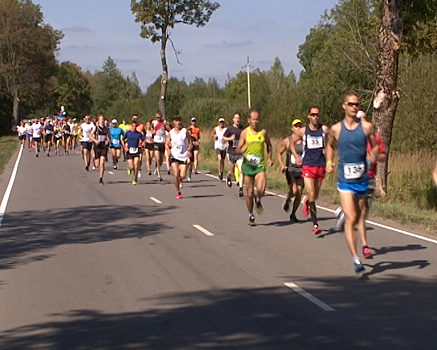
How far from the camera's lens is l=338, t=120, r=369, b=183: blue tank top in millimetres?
10656

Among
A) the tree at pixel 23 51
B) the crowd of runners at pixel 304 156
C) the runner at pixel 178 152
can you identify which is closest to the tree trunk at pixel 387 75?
the crowd of runners at pixel 304 156

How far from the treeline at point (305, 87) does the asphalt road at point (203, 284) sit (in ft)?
26.7

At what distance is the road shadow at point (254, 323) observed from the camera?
7359 millimetres

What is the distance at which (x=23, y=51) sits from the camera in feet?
275

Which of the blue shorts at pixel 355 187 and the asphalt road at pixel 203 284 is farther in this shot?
the blue shorts at pixel 355 187

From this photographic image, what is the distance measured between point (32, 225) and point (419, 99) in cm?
1639

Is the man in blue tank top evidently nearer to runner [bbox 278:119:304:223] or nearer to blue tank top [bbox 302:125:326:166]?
blue tank top [bbox 302:125:326:166]

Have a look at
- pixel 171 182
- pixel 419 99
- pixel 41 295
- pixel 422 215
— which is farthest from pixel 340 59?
pixel 41 295

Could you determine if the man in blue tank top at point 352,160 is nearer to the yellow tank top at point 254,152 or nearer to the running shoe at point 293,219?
the yellow tank top at point 254,152

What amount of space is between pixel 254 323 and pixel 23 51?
79212 mm

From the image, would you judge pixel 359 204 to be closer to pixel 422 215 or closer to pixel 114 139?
pixel 422 215

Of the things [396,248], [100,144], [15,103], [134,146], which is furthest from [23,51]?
[396,248]

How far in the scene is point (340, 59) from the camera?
171 feet

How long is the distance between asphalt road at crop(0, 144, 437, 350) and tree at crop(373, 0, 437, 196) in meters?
4.08
